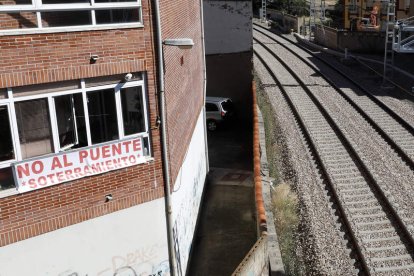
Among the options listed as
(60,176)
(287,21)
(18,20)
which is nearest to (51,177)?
(60,176)

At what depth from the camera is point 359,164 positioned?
52.7ft

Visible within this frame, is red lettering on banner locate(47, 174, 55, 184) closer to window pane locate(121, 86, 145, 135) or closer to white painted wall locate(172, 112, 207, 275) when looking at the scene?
window pane locate(121, 86, 145, 135)

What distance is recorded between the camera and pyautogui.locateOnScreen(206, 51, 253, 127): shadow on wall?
24453 mm

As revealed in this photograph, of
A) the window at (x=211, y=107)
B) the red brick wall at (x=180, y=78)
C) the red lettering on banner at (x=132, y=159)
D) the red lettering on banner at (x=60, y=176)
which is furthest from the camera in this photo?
the window at (x=211, y=107)

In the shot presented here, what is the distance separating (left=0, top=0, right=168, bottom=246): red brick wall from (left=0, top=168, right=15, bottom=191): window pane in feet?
0.67

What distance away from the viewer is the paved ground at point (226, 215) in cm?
1244

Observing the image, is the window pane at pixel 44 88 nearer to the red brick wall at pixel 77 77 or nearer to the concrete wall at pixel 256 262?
the red brick wall at pixel 77 77

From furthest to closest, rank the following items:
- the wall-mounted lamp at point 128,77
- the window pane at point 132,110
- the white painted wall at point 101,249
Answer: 1. the window pane at point 132,110
2. the wall-mounted lamp at point 128,77
3. the white painted wall at point 101,249

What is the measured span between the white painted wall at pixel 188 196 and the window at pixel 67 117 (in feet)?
6.74

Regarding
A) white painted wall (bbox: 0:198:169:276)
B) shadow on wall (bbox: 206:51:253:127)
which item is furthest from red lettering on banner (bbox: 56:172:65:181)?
shadow on wall (bbox: 206:51:253:127)

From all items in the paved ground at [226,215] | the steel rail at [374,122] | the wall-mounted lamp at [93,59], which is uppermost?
the wall-mounted lamp at [93,59]

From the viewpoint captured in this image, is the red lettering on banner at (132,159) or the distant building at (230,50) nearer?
the red lettering on banner at (132,159)

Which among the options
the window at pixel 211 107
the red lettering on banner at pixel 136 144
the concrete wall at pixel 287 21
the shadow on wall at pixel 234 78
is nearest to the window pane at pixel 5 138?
the red lettering on banner at pixel 136 144

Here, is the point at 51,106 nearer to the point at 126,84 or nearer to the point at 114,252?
the point at 126,84
